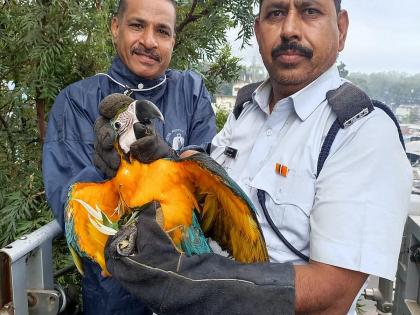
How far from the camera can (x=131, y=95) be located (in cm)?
210

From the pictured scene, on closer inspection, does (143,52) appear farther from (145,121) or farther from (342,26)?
(342,26)

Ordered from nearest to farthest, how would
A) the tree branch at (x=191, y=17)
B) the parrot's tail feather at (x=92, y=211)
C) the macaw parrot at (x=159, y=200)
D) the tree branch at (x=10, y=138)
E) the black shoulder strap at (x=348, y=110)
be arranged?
1. the black shoulder strap at (x=348, y=110)
2. the macaw parrot at (x=159, y=200)
3. the parrot's tail feather at (x=92, y=211)
4. the tree branch at (x=10, y=138)
5. the tree branch at (x=191, y=17)

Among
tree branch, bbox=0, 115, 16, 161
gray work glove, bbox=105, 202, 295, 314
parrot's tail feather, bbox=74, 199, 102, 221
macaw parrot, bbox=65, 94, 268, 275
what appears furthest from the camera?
tree branch, bbox=0, 115, 16, 161

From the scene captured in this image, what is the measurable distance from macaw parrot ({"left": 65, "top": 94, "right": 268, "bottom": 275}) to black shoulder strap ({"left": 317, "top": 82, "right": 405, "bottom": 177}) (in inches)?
11.6

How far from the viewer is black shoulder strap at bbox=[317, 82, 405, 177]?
124 centimetres

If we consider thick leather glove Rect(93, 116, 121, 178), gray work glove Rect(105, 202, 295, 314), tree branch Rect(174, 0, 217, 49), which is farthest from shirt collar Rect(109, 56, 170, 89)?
gray work glove Rect(105, 202, 295, 314)

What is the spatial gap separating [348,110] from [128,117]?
0.69 meters

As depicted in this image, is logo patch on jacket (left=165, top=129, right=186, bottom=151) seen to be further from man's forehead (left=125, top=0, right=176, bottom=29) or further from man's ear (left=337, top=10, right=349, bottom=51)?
man's ear (left=337, top=10, right=349, bottom=51)

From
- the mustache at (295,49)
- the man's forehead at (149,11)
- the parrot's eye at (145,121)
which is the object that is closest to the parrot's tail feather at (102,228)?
the parrot's eye at (145,121)

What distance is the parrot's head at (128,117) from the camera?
1.35 meters

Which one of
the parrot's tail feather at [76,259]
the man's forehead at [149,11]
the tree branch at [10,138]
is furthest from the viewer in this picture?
the tree branch at [10,138]

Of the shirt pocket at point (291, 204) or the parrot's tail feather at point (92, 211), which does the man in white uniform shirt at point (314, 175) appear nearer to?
the shirt pocket at point (291, 204)

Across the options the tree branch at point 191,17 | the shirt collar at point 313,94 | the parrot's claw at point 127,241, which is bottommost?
the parrot's claw at point 127,241

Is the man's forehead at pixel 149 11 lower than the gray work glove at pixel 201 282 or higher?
higher
